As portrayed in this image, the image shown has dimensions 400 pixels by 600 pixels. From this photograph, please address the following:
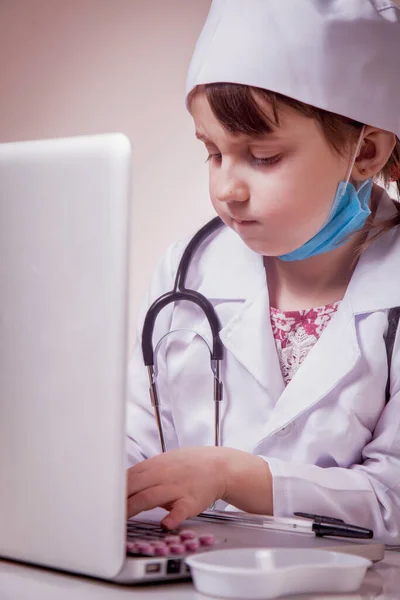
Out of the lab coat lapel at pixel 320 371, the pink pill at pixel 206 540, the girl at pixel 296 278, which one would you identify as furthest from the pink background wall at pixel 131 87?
the pink pill at pixel 206 540

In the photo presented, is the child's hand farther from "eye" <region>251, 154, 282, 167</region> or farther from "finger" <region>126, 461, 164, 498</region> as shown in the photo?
"eye" <region>251, 154, 282, 167</region>

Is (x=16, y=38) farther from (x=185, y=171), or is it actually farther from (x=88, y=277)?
(x=88, y=277)

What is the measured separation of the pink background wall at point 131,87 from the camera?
2053 millimetres

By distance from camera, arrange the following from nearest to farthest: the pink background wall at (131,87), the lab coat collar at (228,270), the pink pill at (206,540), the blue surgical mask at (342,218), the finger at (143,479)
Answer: the pink pill at (206,540)
the finger at (143,479)
the blue surgical mask at (342,218)
the lab coat collar at (228,270)
the pink background wall at (131,87)

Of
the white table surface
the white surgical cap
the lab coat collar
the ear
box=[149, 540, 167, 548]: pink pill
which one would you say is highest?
the white surgical cap

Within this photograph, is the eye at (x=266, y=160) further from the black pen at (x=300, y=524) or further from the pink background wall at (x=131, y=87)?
the pink background wall at (x=131, y=87)

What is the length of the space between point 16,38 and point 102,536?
75.2 inches

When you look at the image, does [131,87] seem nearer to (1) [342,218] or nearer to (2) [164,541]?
(1) [342,218]

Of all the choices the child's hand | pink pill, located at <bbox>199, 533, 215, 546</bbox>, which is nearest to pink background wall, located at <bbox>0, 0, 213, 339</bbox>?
the child's hand

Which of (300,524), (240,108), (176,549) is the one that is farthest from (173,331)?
(176,549)

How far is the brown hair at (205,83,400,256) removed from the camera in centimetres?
95

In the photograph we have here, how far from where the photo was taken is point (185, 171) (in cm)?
206

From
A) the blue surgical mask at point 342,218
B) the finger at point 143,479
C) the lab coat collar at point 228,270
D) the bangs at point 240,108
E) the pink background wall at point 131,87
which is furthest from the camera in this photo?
Result: the pink background wall at point 131,87

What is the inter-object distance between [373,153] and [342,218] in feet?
0.32
